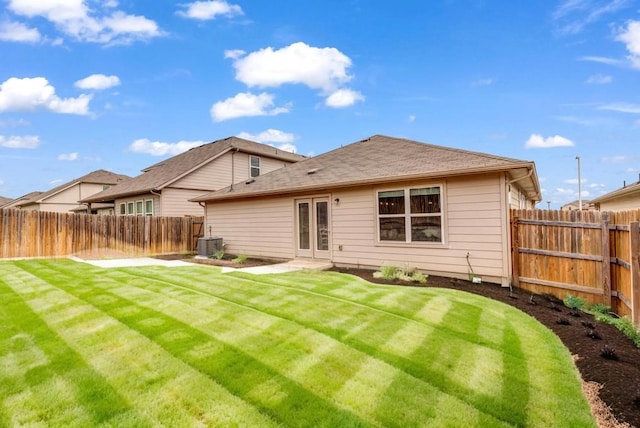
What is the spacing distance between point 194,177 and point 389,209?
12765 mm

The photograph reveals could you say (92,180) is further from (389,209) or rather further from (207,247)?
(389,209)

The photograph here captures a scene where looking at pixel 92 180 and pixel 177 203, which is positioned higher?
pixel 92 180

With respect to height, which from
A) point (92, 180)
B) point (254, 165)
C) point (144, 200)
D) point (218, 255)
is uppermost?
point (92, 180)

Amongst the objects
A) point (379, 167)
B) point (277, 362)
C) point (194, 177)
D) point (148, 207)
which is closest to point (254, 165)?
point (194, 177)

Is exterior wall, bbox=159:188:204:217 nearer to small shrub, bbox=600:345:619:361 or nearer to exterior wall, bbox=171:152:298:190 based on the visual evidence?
exterior wall, bbox=171:152:298:190

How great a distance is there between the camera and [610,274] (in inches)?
238

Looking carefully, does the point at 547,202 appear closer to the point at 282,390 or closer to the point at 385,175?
the point at 385,175

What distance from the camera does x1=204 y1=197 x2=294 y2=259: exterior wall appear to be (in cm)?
1141

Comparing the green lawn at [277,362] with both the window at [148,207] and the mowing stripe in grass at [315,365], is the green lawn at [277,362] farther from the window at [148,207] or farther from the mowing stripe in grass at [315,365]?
the window at [148,207]

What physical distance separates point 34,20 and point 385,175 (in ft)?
43.8

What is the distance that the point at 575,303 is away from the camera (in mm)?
6277

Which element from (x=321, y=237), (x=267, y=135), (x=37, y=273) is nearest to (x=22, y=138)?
(x=267, y=135)

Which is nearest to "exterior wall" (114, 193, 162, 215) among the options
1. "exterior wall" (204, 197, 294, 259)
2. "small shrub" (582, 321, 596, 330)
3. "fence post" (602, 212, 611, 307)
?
"exterior wall" (204, 197, 294, 259)

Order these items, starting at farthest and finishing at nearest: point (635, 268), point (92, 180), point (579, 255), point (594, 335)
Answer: point (92, 180) → point (579, 255) → point (635, 268) → point (594, 335)
